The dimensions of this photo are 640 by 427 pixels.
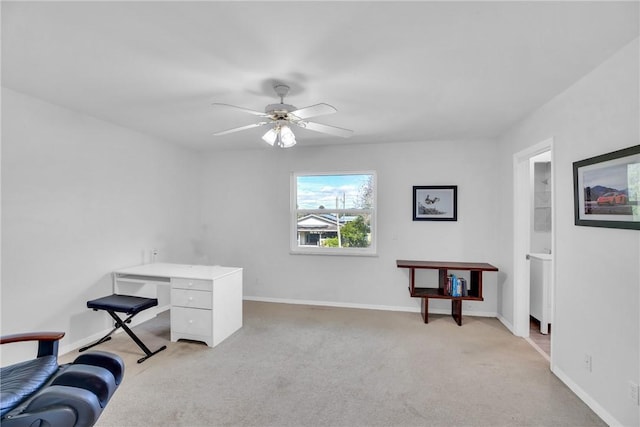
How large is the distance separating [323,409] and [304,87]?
2.41 metres

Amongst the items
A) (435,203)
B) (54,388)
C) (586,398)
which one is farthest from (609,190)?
(54,388)

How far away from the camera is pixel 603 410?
197 centimetres

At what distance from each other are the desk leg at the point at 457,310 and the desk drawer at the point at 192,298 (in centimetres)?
292

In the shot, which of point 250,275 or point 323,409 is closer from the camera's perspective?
point 323,409

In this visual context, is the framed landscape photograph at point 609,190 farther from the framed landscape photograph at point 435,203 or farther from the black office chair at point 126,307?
the black office chair at point 126,307

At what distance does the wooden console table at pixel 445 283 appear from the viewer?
366cm

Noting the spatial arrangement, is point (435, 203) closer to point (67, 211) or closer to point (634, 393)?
point (634, 393)

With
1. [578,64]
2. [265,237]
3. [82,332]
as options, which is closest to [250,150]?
[265,237]

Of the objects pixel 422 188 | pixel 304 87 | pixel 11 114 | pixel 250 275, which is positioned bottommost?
pixel 250 275

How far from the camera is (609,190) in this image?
1925 millimetres

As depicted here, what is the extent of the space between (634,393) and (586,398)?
Answer: 492 mm

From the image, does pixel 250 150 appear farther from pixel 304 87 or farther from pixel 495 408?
pixel 495 408

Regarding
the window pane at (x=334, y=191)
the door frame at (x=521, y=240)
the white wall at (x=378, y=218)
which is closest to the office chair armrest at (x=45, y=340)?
the white wall at (x=378, y=218)

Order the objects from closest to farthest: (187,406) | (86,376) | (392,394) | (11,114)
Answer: (86,376) → (187,406) → (392,394) → (11,114)
